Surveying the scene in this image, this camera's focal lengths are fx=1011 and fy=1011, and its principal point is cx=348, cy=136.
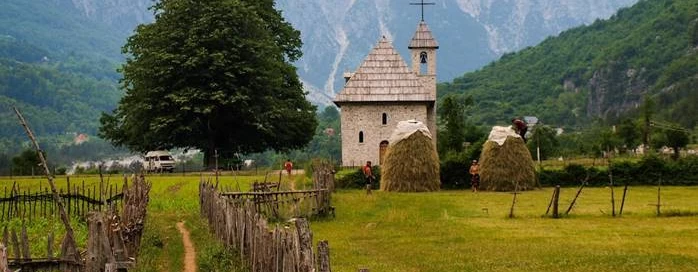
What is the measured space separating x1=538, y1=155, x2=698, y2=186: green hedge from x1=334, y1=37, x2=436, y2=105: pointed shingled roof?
42.9 feet

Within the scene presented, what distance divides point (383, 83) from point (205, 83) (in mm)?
9272

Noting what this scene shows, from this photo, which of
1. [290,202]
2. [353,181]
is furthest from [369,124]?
[290,202]

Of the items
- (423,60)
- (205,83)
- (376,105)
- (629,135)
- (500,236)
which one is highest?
(423,60)

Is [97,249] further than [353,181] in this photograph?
No

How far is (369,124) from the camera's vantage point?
173 ft

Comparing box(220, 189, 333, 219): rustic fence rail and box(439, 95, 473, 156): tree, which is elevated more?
box(439, 95, 473, 156): tree

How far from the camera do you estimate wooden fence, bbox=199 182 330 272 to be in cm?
1166

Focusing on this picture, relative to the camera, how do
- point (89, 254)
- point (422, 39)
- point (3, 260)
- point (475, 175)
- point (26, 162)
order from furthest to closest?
point (422, 39), point (26, 162), point (475, 175), point (89, 254), point (3, 260)

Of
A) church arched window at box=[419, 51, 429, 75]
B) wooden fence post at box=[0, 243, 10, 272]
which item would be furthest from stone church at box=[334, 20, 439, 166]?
wooden fence post at box=[0, 243, 10, 272]

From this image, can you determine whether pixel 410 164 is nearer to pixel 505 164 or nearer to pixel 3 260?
pixel 505 164

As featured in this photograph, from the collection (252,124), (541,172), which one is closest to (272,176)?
(252,124)

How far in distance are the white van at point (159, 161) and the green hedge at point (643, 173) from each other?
21.6 metres

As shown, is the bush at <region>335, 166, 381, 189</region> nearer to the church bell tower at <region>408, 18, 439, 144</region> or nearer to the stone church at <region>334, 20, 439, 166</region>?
the stone church at <region>334, 20, 439, 166</region>

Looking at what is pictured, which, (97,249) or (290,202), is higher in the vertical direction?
(290,202)
